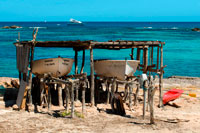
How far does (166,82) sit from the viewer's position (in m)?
25.3

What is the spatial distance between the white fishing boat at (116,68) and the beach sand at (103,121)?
1634 mm

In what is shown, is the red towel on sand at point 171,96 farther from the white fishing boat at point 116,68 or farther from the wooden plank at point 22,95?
the wooden plank at point 22,95

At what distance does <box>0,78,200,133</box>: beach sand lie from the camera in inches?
501

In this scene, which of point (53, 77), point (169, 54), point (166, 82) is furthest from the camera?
point (169, 54)

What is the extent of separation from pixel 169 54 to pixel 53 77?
34725mm

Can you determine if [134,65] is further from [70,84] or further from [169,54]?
[169,54]

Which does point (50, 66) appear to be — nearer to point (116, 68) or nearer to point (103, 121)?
point (116, 68)

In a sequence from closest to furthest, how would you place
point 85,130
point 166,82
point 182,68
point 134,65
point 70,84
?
point 85,130 < point 70,84 < point 134,65 < point 166,82 < point 182,68

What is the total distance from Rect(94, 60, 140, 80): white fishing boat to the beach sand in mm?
1634

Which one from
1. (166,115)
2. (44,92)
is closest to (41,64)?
(44,92)

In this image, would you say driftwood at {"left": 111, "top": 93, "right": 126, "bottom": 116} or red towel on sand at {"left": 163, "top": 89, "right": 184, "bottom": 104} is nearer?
driftwood at {"left": 111, "top": 93, "right": 126, "bottom": 116}

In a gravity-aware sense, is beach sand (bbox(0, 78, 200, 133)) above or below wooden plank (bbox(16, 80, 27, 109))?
below

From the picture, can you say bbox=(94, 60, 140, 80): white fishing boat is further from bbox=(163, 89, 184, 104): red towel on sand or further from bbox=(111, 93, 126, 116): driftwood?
bbox=(163, 89, 184, 104): red towel on sand

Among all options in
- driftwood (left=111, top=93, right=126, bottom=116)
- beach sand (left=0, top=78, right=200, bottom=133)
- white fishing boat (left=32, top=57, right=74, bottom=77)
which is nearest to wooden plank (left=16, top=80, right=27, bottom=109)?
beach sand (left=0, top=78, right=200, bottom=133)
